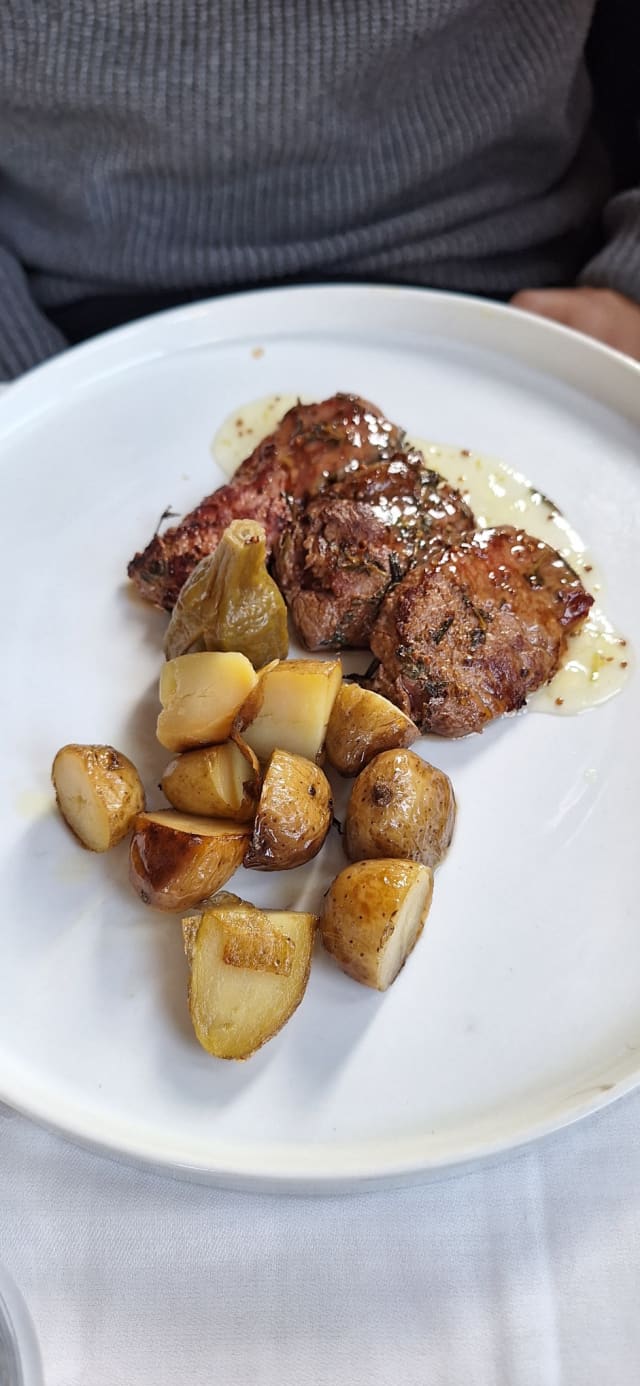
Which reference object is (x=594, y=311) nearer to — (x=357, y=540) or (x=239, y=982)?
(x=357, y=540)

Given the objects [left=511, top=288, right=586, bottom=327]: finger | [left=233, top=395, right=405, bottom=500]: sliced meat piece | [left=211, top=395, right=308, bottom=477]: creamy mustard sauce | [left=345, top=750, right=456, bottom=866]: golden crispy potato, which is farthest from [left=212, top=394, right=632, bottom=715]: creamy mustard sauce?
[left=511, top=288, right=586, bottom=327]: finger

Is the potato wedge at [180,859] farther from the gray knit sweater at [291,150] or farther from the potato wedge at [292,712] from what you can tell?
the gray knit sweater at [291,150]

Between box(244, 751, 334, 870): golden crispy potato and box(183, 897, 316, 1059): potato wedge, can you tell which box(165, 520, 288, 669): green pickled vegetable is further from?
box(183, 897, 316, 1059): potato wedge

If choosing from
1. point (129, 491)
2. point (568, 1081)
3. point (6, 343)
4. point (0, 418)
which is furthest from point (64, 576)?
point (568, 1081)

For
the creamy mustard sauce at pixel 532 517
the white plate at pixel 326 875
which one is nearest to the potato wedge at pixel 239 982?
the white plate at pixel 326 875

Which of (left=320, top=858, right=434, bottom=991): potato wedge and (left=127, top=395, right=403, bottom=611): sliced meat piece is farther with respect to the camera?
(left=127, top=395, right=403, bottom=611): sliced meat piece

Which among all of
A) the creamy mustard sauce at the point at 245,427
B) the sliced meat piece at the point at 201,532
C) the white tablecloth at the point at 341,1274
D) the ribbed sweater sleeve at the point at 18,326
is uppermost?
the ribbed sweater sleeve at the point at 18,326
